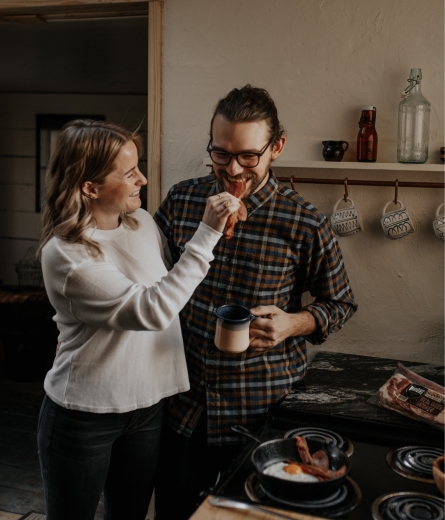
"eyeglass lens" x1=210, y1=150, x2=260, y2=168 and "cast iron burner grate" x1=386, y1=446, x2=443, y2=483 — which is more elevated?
"eyeglass lens" x1=210, y1=150, x2=260, y2=168

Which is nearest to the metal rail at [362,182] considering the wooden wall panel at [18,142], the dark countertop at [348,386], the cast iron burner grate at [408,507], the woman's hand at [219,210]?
the dark countertop at [348,386]

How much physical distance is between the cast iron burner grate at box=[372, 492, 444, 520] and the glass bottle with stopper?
3.91ft

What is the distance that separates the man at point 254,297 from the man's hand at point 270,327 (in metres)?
0.01

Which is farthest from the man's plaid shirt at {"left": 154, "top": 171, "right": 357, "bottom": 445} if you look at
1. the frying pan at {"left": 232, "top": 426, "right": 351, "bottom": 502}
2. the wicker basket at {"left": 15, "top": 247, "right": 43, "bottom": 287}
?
the wicker basket at {"left": 15, "top": 247, "right": 43, "bottom": 287}

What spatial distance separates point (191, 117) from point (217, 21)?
0.38 m

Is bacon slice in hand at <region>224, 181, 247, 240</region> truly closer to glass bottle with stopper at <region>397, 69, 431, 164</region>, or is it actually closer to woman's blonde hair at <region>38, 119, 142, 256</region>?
woman's blonde hair at <region>38, 119, 142, 256</region>

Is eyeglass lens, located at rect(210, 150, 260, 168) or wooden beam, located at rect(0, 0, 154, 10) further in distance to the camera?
wooden beam, located at rect(0, 0, 154, 10)

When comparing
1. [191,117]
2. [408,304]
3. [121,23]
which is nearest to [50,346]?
[121,23]

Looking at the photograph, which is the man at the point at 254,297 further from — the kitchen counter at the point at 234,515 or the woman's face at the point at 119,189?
the kitchen counter at the point at 234,515

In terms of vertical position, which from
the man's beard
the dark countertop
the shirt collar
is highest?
the man's beard

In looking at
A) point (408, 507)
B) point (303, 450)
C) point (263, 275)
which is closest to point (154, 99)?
point (263, 275)

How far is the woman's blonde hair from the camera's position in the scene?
1.74 meters

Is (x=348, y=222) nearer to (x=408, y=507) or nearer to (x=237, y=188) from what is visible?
(x=237, y=188)

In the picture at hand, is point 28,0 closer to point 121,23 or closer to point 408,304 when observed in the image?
point 121,23
